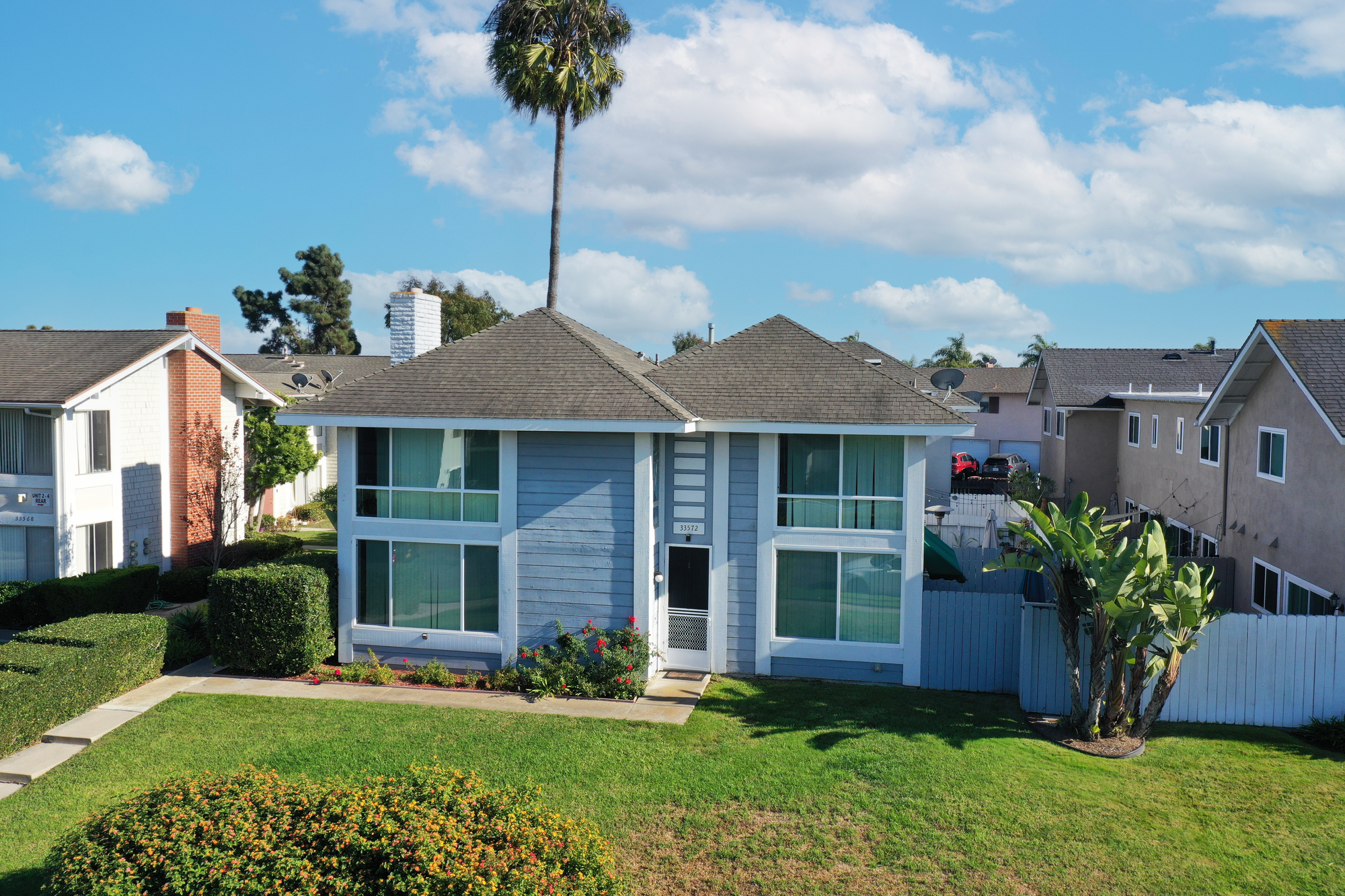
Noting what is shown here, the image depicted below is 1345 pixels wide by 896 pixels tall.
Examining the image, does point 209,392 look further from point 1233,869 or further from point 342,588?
point 1233,869

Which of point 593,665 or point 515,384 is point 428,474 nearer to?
point 515,384

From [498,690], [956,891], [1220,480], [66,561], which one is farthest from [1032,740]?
[66,561]

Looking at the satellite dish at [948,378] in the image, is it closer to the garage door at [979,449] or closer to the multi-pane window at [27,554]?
the garage door at [979,449]

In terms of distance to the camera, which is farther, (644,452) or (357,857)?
(644,452)

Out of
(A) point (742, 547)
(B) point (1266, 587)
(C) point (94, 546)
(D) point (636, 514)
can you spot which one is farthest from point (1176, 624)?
(C) point (94, 546)

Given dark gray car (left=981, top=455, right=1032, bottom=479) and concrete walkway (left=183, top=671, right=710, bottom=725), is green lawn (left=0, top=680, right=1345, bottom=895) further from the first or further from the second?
dark gray car (left=981, top=455, right=1032, bottom=479)

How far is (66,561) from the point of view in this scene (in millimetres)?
19578

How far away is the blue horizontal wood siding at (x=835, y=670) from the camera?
14.5m

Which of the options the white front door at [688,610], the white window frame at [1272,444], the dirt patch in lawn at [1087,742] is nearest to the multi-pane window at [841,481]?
the white front door at [688,610]

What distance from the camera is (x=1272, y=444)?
659 inches

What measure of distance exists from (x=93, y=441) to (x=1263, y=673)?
75.0 ft

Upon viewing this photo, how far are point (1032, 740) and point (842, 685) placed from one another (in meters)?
3.18

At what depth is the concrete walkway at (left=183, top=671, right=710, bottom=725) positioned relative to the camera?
13.0 meters

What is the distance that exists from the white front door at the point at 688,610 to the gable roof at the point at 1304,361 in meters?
9.93
